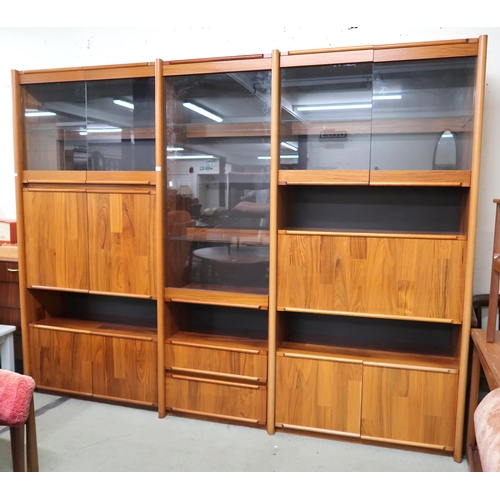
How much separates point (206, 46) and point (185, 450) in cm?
240

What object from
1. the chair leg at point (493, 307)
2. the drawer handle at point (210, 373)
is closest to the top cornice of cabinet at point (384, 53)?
the chair leg at point (493, 307)

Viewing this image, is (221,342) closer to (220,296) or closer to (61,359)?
(220,296)

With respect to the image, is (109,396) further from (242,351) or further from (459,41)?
(459,41)

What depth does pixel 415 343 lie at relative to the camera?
2553 millimetres

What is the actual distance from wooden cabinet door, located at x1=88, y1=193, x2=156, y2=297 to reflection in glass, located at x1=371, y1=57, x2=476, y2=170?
132cm

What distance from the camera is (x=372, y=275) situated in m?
2.24

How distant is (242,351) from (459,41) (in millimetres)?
1874

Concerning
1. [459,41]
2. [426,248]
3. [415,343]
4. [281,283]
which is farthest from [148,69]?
[415,343]

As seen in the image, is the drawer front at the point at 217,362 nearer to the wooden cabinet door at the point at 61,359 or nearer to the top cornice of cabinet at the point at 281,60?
the wooden cabinet door at the point at 61,359

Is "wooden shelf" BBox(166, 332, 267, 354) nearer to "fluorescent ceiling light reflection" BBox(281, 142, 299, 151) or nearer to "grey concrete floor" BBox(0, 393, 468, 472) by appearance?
"grey concrete floor" BBox(0, 393, 468, 472)

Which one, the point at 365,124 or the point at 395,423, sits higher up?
the point at 365,124

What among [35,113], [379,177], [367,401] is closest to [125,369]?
[367,401]

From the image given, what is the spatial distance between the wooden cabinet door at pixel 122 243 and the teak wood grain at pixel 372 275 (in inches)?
31.0

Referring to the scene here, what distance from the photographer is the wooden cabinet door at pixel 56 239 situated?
8.77 ft
